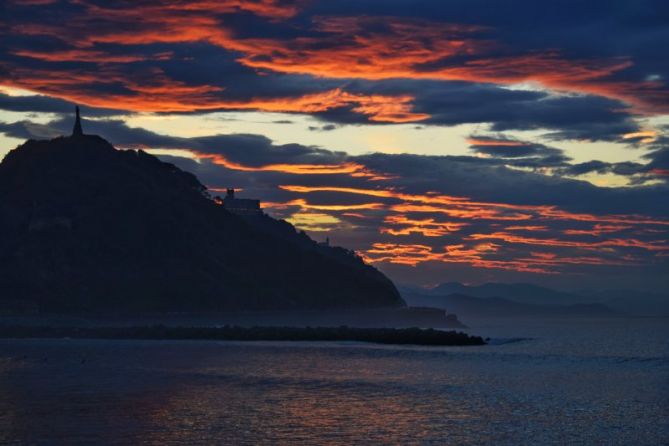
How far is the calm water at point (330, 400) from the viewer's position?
45.1m

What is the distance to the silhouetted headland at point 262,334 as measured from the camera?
492 ft

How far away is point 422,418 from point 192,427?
12.8 metres

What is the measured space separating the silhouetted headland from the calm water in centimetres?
4085

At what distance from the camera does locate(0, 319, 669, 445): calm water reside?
45125 mm

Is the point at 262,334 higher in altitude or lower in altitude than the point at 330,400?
higher

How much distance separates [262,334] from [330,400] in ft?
333

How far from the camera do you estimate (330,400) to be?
60031mm

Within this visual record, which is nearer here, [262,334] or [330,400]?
[330,400]

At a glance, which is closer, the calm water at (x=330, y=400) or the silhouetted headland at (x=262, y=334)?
the calm water at (x=330, y=400)

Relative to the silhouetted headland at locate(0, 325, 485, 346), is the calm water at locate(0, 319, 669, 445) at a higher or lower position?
lower

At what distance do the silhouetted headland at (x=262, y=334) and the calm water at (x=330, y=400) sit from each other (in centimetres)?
4085

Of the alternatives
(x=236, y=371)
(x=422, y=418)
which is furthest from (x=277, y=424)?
(x=236, y=371)

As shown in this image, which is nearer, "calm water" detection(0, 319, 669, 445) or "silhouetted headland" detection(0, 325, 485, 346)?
"calm water" detection(0, 319, 669, 445)

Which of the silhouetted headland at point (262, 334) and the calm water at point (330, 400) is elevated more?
the silhouetted headland at point (262, 334)
